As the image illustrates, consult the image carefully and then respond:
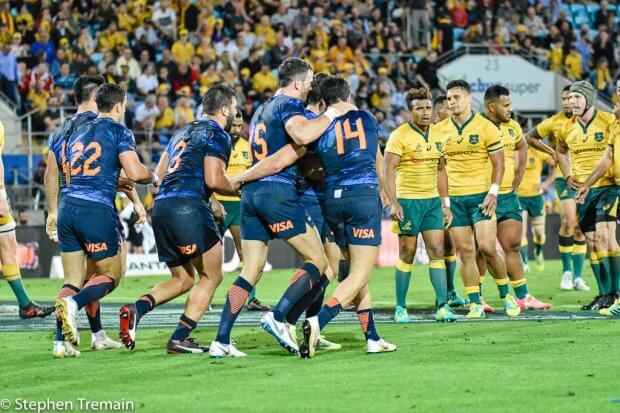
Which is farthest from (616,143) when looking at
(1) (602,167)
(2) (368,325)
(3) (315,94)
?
(2) (368,325)

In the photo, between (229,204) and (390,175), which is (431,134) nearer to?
(390,175)

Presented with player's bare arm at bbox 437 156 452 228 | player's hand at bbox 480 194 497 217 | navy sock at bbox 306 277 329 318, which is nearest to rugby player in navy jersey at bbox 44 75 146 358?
navy sock at bbox 306 277 329 318

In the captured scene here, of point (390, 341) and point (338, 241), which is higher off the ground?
point (338, 241)

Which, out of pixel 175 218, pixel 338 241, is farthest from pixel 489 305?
pixel 175 218

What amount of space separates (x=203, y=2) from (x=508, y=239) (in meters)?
16.6

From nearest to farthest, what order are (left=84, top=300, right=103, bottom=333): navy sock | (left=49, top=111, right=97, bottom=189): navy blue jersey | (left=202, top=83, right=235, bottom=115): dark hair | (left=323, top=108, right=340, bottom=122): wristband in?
(left=323, top=108, right=340, bottom=122): wristband → (left=202, top=83, right=235, bottom=115): dark hair → (left=49, top=111, right=97, bottom=189): navy blue jersey → (left=84, top=300, right=103, bottom=333): navy sock

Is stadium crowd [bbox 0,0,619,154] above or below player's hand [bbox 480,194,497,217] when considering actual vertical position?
above

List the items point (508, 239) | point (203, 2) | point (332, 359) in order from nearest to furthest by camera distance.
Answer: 1. point (332, 359)
2. point (508, 239)
3. point (203, 2)

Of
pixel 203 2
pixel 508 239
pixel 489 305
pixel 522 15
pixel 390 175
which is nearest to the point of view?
pixel 390 175

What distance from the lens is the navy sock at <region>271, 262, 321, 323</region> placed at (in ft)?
32.7

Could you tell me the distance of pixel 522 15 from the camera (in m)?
33.6

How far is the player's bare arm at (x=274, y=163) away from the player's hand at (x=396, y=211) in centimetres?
269

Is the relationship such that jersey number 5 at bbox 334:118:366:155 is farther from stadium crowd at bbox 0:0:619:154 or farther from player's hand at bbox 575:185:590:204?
stadium crowd at bbox 0:0:619:154

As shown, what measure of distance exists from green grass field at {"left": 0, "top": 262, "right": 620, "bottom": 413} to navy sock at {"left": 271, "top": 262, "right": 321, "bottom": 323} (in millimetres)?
423
